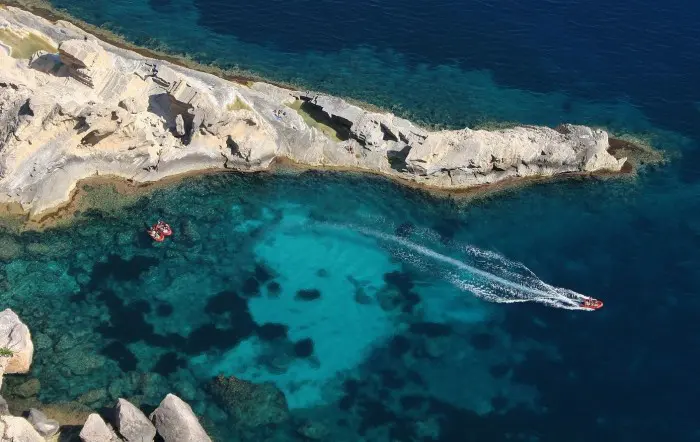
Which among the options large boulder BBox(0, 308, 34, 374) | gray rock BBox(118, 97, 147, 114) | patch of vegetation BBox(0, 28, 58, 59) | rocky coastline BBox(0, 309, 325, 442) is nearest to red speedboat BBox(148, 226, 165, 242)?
gray rock BBox(118, 97, 147, 114)

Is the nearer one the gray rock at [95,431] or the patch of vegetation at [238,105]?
the gray rock at [95,431]

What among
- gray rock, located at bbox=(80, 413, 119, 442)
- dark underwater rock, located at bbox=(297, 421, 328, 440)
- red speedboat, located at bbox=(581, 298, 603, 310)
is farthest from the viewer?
red speedboat, located at bbox=(581, 298, 603, 310)

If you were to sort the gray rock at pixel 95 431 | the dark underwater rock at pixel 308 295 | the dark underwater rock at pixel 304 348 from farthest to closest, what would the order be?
1. the dark underwater rock at pixel 308 295
2. the dark underwater rock at pixel 304 348
3. the gray rock at pixel 95 431

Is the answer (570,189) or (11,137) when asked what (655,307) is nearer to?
(570,189)

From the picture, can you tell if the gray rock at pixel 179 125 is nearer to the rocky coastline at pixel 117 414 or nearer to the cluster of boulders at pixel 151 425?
the rocky coastline at pixel 117 414

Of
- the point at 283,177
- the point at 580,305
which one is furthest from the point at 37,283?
the point at 580,305

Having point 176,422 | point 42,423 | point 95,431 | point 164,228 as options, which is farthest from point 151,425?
point 164,228

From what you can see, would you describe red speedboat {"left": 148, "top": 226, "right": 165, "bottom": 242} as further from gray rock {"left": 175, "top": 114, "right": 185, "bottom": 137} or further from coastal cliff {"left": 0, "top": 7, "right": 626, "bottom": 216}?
gray rock {"left": 175, "top": 114, "right": 185, "bottom": 137}

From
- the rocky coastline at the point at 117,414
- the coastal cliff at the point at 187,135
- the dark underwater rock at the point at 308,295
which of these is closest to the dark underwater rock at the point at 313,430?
the rocky coastline at the point at 117,414
